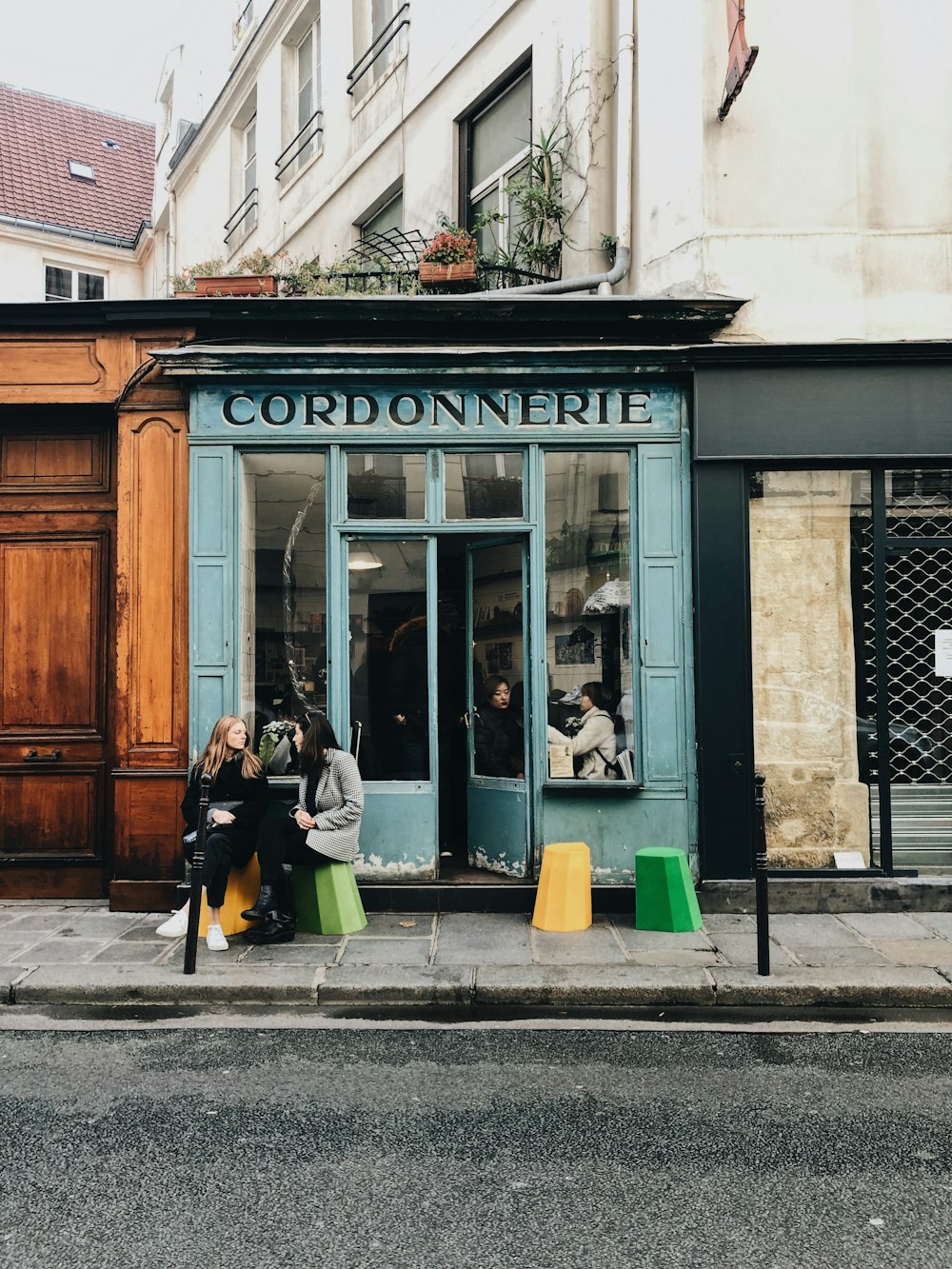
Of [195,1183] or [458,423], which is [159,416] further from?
[195,1183]

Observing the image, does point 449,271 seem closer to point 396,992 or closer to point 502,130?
point 502,130

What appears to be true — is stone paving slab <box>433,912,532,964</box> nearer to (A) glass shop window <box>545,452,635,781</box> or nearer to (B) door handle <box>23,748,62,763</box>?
(A) glass shop window <box>545,452,635,781</box>

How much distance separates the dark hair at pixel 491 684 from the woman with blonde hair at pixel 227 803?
2.05 m

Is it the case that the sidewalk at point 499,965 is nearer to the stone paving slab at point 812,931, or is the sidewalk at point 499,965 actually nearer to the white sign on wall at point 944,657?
the stone paving slab at point 812,931

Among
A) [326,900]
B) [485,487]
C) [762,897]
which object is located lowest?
[326,900]

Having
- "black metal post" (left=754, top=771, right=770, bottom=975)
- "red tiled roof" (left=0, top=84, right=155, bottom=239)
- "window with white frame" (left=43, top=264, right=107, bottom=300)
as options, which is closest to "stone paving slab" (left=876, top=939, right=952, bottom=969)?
"black metal post" (left=754, top=771, right=770, bottom=975)

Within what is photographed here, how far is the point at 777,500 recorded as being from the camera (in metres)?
8.20

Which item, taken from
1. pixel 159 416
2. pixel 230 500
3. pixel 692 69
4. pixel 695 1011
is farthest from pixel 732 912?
pixel 692 69

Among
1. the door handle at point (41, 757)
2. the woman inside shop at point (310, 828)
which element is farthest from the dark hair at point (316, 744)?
the door handle at point (41, 757)

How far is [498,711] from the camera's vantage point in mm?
8539

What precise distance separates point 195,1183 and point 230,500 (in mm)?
5434

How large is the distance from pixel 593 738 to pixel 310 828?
2383mm

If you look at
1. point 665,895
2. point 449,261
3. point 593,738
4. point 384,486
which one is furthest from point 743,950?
point 449,261

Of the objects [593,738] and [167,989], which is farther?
[593,738]
